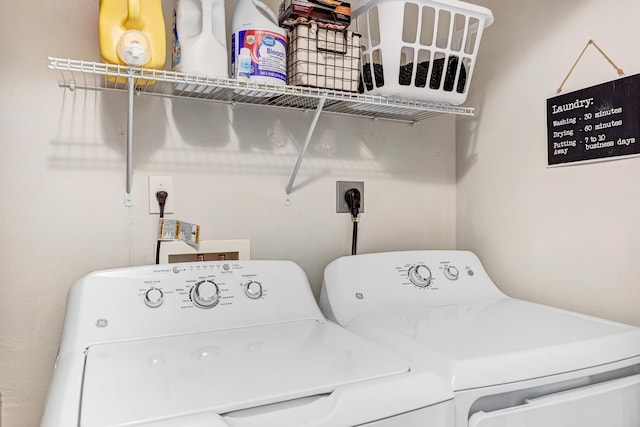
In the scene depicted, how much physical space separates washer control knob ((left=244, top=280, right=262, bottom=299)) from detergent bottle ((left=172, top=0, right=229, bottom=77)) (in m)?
0.59

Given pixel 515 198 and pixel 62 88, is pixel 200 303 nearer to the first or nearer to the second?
pixel 62 88

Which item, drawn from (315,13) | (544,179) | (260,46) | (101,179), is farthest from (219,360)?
(544,179)

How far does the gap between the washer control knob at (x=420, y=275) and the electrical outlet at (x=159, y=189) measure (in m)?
0.81

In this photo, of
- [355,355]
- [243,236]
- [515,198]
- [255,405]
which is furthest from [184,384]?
[515,198]

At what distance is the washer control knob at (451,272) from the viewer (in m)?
1.54

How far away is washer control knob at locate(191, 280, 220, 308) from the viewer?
1.21m

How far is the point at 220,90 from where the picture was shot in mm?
1370

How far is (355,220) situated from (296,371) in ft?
2.85

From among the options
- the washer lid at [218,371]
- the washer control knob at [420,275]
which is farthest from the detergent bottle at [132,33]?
the washer control knob at [420,275]

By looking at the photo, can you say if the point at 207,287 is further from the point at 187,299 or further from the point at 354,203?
the point at 354,203

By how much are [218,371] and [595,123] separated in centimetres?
126

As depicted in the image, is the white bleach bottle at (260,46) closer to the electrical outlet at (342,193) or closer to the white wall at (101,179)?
the white wall at (101,179)

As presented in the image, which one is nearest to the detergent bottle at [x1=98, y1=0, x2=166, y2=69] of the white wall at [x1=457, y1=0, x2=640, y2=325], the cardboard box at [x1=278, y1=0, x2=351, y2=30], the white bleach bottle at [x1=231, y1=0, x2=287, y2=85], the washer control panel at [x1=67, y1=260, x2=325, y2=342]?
the white bleach bottle at [x1=231, y1=0, x2=287, y2=85]

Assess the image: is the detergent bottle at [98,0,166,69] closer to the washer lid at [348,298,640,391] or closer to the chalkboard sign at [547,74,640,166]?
the washer lid at [348,298,640,391]
